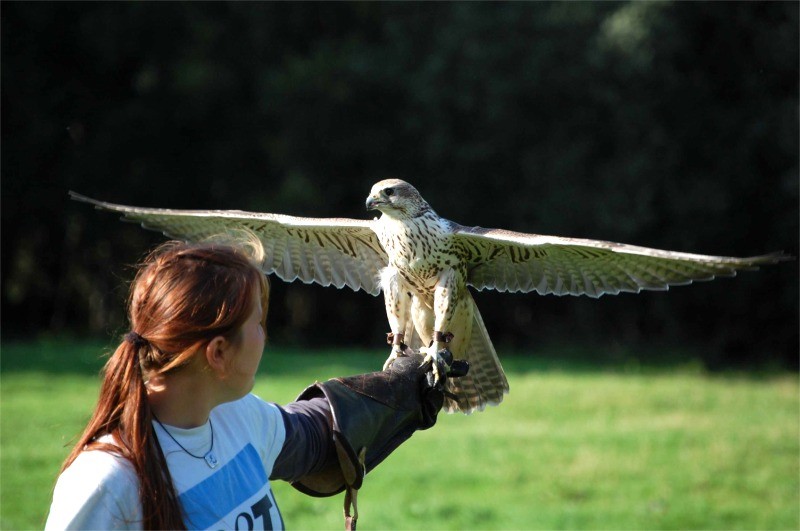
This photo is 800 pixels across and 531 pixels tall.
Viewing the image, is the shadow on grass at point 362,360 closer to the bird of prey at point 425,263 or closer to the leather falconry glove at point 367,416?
the bird of prey at point 425,263

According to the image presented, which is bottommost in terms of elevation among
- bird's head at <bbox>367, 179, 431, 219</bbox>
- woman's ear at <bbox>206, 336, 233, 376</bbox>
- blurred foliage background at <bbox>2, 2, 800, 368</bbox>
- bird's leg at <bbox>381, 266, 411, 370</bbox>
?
woman's ear at <bbox>206, 336, 233, 376</bbox>

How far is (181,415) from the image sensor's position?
1.98 metres

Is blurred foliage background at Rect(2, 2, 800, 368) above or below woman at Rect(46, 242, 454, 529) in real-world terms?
above

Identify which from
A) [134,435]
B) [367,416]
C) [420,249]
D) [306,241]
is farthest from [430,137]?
[134,435]

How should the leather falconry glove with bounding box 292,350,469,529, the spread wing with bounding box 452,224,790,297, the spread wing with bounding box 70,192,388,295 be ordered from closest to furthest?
the leather falconry glove with bounding box 292,350,469,529
the spread wing with bounding box 452,224,790,297
the spread wing with bounding box 70,192,388,295

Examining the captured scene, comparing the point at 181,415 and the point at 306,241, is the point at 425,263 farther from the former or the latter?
the point at 181,415

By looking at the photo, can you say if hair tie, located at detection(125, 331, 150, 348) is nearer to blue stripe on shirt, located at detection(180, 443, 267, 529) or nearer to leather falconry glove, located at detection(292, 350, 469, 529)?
blue stripe on shirt, located at detection(180, 443, 267, 529)

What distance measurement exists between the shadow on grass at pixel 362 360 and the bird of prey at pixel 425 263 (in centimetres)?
705

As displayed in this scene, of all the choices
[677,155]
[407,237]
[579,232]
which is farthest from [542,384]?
[407,237]

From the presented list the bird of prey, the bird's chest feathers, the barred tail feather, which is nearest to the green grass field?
the barred tail feather

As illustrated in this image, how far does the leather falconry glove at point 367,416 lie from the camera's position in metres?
2.48

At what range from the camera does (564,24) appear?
15812mm

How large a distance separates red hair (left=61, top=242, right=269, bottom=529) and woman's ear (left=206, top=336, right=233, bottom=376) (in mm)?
15

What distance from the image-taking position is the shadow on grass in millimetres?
11820
